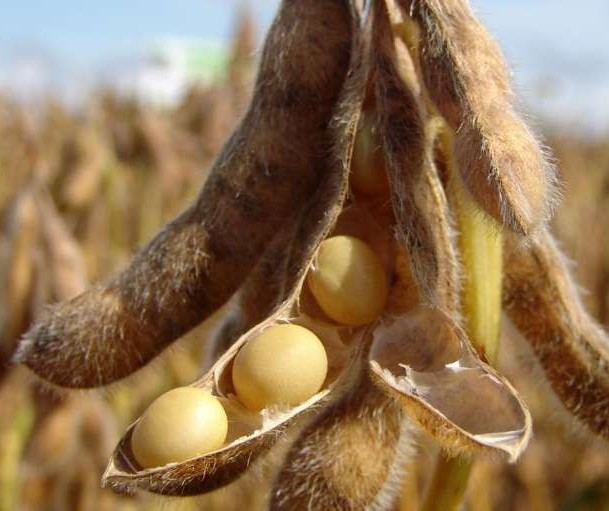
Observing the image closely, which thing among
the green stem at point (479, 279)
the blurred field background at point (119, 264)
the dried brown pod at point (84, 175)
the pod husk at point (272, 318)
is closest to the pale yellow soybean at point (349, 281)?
the pod husk at point (272, 318)

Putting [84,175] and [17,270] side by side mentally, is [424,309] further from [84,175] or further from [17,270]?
[84,175]

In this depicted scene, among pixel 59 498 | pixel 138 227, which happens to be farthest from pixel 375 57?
pixel 138 227

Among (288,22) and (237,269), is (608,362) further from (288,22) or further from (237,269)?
(288,22)

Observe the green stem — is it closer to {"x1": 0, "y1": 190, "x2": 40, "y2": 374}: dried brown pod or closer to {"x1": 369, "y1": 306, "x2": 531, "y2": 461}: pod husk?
{"x1": 369, "y1": 306, "x2": 531, "y2": 461}: pod husk

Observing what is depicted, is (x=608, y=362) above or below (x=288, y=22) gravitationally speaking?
below

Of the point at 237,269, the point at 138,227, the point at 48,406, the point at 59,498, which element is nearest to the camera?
the point at 237,269

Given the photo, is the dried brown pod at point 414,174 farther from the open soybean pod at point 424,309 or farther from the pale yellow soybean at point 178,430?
the pale yellow soybean at point 178,430
